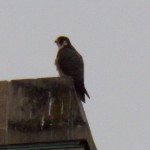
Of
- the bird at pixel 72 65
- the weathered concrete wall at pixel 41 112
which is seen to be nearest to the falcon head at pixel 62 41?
the bird at pixel 72 65

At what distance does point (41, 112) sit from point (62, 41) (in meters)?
4.22

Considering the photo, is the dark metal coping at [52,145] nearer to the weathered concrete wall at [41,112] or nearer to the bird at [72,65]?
the weathered concrete wall at [41,112]

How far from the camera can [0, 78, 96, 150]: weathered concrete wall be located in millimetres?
8211

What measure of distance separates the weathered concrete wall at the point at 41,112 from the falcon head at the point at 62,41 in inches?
143

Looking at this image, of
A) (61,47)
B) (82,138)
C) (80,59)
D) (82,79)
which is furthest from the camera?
(61,47)

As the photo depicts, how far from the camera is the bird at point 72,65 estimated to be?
32.9ft

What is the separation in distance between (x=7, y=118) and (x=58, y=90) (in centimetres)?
64

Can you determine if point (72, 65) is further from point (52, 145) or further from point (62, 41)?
point (52, 145)

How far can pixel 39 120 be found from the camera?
27.5ft

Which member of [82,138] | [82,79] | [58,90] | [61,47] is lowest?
[82,138]

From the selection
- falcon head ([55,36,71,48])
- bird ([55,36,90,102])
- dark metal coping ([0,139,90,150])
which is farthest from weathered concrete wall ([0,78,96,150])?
falcon head ([55,36,71,48])

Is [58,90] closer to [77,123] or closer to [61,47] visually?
[77,123]

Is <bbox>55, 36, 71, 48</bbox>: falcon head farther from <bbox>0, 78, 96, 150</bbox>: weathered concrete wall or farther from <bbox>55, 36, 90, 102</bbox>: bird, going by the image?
<bbox>0, 78, 96, 150</bbox>: weathered concrete wall

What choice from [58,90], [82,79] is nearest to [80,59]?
[82,79]
